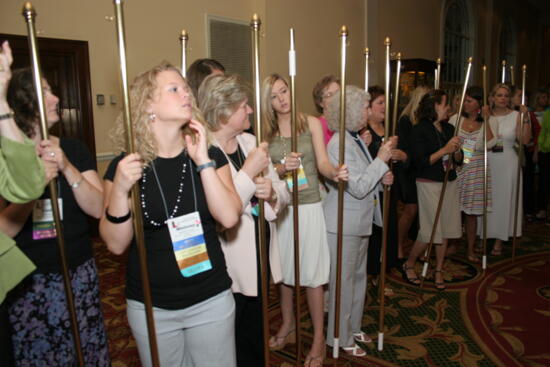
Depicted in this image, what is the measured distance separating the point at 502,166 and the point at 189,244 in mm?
3787

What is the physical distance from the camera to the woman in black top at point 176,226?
142 cm

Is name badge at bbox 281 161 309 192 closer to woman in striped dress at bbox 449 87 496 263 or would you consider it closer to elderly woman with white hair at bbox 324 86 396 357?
Answer: elderly woman with white hair at bbox 324 86 396 357

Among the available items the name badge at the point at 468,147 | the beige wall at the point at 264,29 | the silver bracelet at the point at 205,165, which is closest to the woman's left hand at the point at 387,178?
the silver bracelet at the point at 205,165

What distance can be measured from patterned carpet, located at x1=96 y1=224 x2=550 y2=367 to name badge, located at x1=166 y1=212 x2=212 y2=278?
1.27m

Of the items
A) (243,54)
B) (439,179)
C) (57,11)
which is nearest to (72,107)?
(57,11)

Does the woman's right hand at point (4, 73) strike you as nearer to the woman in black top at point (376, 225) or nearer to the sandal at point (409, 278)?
the woman in black top at point (376, 225)

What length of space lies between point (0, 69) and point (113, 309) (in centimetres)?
247

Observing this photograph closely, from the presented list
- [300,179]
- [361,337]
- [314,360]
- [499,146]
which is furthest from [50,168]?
[499,146]

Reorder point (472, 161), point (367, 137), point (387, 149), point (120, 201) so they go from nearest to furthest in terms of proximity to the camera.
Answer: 1. point (120, 201)
2. point (387, 149)
3. point (367, 137)
4. point (472, 161)

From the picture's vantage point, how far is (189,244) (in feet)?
4.66

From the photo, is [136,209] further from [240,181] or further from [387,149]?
[387,149]

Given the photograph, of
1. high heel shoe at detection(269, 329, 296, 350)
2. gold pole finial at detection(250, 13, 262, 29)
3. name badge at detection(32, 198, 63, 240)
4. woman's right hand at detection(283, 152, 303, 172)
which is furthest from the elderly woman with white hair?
name badge at detection(32, 198, 63, 240)

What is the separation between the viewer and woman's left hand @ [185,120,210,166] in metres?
1.43

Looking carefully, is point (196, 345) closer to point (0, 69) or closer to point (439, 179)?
point (0, 69)
